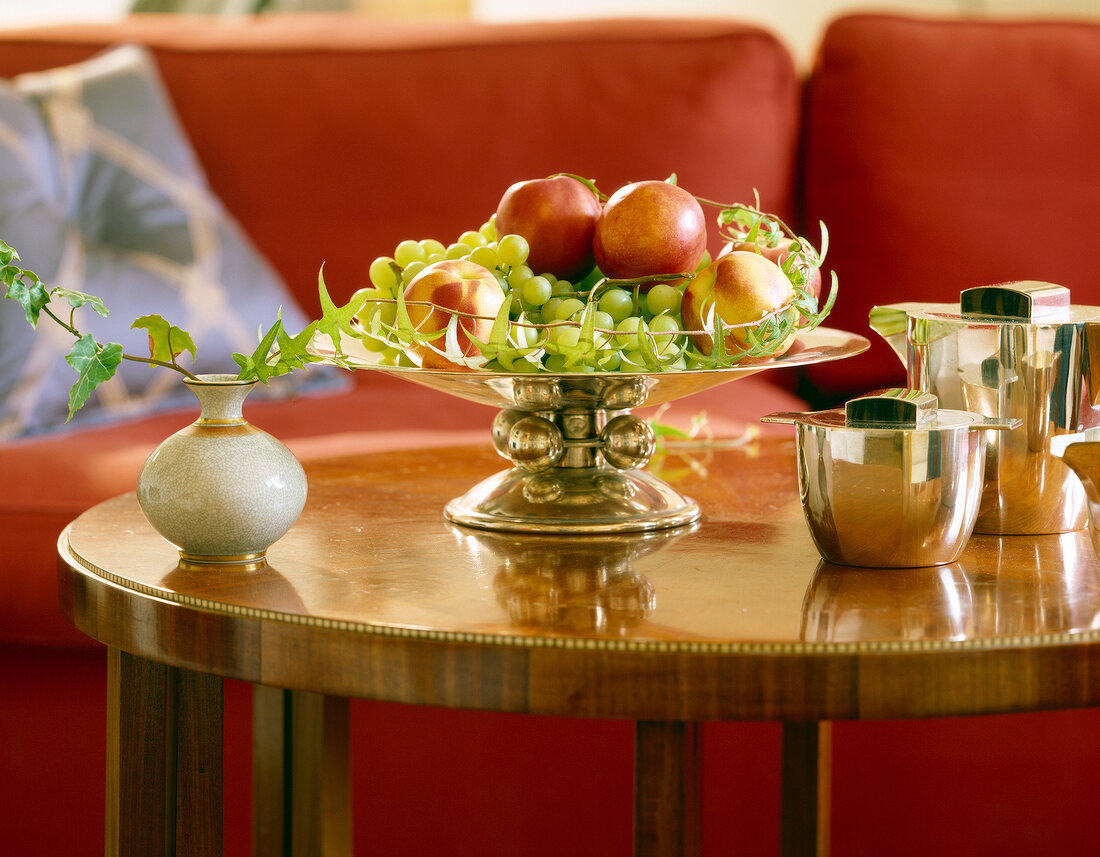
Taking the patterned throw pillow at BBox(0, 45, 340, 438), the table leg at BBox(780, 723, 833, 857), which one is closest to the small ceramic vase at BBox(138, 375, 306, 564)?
the table leg at BBox(780, 723, 833, 857)

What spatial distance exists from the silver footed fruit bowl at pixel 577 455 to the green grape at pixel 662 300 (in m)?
0.04

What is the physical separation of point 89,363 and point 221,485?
0.09 metres

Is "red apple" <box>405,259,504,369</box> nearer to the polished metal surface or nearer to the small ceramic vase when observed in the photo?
the small ceramic vase

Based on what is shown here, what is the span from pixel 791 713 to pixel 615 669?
8cm

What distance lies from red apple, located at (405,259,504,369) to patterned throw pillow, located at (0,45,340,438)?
87 cm

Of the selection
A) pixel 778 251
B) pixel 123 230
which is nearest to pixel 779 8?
pixel 123 230

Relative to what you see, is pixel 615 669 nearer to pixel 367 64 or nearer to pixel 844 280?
pixel 844 280

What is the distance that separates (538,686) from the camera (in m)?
0.56

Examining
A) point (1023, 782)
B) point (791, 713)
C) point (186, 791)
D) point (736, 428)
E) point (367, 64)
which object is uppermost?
point (367, 64)

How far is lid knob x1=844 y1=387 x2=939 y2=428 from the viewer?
26.1 inches

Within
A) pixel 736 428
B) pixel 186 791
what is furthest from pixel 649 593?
pixel 736 428

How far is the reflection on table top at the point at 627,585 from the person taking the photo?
0.57m

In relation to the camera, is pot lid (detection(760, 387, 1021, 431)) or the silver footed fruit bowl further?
the silver footed fruit bowl

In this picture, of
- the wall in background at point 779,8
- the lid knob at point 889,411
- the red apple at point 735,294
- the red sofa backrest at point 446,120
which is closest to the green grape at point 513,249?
the red apple at point 735,294
